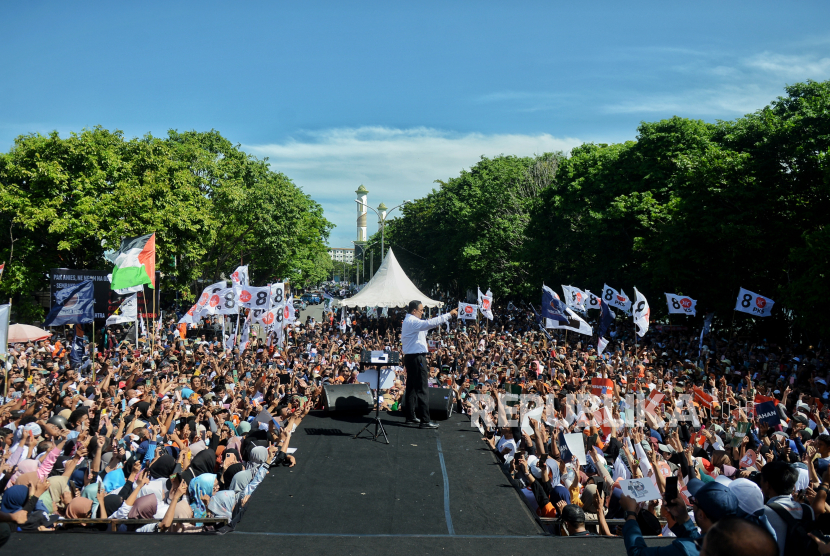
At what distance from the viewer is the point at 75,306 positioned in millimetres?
16797

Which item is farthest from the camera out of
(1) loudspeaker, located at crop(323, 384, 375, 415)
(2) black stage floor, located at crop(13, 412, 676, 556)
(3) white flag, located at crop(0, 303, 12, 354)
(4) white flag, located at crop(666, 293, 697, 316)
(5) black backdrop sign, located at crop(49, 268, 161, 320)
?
(5) black backdrop sign, located at crop(49, 268, 161, 320)

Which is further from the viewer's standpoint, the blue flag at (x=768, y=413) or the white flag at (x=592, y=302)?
the white flag at (x=592, y=302)

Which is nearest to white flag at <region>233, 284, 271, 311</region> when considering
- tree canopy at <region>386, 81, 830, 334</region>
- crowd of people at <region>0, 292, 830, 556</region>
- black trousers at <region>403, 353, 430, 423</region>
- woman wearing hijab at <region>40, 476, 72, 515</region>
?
crowd of people at <region>0, 292, 830, 556</region>

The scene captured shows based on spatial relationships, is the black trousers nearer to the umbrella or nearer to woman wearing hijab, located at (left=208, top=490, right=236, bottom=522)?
woman wearing hijab, located at (left=208, top=490, right=236, bottom=522)

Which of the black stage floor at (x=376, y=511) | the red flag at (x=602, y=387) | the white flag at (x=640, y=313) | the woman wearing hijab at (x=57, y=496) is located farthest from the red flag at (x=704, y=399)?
the woman wearing hijab at (x=57, y=496)

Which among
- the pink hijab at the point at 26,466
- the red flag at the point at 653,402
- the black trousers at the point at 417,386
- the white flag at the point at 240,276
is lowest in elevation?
the pink hijab at the point at 26,466

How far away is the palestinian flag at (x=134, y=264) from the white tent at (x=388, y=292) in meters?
9.03

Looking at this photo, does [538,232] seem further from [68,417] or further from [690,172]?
[68,417]

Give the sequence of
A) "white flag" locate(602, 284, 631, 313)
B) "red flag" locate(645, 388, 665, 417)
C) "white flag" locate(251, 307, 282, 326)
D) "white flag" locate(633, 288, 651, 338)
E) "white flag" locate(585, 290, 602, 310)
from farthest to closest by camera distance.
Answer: "white flag" locate(585, 290, 602, 310) → "white flag" locate(602, 284, 631, 313) → "white flag" locate(251, 307, 282, 326) → "white flag" locate(633, 288, 651, 338) → "red flag" locate(645, 388, 665, 417)

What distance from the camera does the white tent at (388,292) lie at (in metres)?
26.2

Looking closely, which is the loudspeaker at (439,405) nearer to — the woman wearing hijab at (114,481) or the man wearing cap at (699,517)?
the woman wearing hijab at (114,481)

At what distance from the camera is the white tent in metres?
26.2

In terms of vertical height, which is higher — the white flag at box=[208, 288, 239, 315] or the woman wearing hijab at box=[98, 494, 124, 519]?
the white flag at box=[208, 288, 239, 315]

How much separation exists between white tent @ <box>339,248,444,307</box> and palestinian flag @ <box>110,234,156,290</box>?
9034 mm
